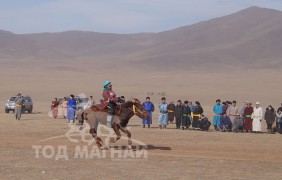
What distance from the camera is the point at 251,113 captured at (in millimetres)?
28688

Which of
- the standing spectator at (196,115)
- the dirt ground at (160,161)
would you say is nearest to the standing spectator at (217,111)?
the standing spectator at (196,115)

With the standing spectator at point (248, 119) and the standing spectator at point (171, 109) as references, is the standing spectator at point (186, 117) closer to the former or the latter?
the standing spectator at point (171, 109)

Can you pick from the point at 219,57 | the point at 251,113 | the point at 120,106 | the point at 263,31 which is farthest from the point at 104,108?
the point at 263,31

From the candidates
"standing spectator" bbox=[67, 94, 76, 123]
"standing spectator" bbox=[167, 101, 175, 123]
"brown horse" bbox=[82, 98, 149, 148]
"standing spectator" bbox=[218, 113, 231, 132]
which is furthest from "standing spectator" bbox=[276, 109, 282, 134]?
"brown horse" bbox=[82, 98, 149, 148]

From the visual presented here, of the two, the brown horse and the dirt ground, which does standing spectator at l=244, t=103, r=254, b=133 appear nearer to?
the dirt ground

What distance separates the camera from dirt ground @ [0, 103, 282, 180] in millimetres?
13461

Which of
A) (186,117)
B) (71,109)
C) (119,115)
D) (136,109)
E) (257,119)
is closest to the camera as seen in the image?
(119,115)

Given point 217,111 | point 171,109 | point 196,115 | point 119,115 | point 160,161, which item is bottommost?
point 160,161

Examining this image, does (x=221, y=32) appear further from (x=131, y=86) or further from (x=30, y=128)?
(x=30, y=128)

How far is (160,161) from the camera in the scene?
15.7 m

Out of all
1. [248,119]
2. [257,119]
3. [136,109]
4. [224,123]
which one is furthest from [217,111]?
[136,109]

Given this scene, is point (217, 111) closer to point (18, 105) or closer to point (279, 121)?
point (279, 121)

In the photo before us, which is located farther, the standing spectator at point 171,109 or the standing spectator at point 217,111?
the standing spectator at point 171,109

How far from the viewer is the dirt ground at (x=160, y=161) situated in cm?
1346
